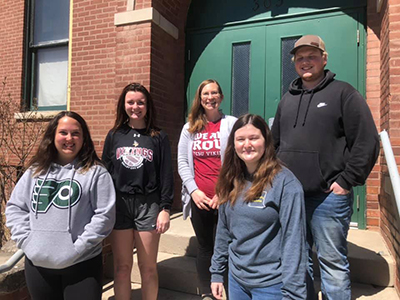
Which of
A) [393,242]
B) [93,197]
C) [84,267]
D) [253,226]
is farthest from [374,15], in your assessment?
[84,267]

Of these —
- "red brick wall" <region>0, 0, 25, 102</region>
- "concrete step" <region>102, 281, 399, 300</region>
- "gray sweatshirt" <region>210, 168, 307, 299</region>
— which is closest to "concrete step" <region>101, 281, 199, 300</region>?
"concrete step" <region>102, 281, 399, 300</region>

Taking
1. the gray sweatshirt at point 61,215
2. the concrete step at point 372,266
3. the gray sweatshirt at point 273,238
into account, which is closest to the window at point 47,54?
the gray sweatshirt at point 61,215

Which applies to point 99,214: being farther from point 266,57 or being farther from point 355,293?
point 266,57

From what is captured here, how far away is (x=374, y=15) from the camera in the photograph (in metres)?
3.88

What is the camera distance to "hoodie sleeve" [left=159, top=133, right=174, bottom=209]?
251cm

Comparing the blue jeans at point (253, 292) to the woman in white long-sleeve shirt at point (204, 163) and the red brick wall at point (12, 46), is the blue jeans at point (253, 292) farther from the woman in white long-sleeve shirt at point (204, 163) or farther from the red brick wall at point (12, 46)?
the red brick wall at point (12, 46)

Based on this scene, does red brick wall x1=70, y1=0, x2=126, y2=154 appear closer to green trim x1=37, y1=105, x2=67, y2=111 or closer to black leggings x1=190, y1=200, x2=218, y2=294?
green trim x1=37, y1=105, x2=67, y2=111

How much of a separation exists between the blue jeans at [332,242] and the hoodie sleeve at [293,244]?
0.55 metres

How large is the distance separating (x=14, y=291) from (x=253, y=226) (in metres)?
2.08

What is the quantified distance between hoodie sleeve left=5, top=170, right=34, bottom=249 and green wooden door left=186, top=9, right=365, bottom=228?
3.08 meters

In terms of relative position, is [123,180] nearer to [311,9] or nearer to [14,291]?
[14,291]

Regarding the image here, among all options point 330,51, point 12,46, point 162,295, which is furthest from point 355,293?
point 12,46

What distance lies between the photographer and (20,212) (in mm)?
2055

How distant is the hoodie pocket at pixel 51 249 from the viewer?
191 cm
